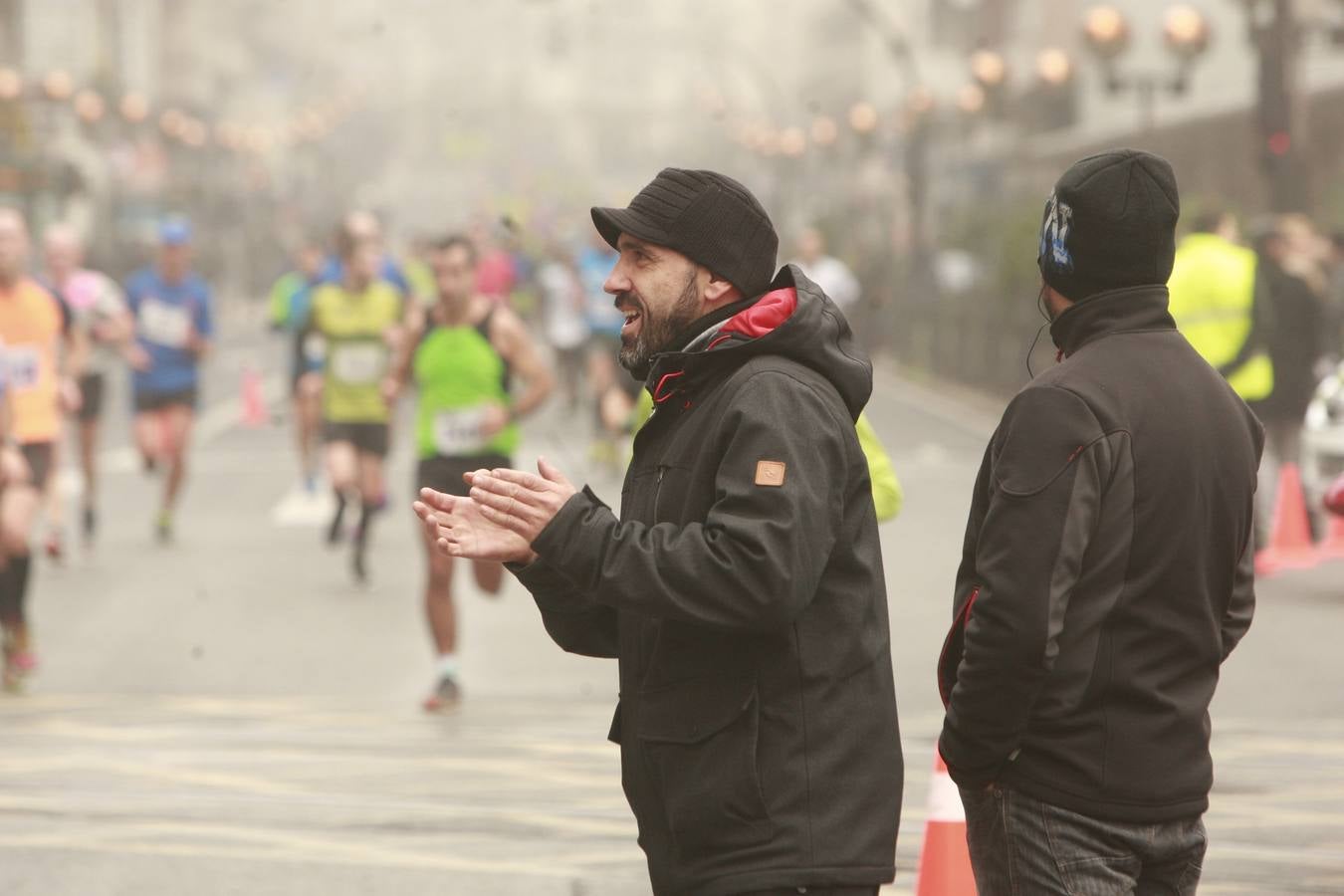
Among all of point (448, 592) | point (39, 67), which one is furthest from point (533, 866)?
point (39, 67)

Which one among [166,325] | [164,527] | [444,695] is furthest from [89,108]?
[444,695]

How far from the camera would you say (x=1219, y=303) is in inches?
452

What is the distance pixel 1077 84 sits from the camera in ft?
174

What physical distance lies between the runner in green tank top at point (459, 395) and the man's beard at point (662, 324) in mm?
5271

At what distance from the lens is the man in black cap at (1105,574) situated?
3.08 meters

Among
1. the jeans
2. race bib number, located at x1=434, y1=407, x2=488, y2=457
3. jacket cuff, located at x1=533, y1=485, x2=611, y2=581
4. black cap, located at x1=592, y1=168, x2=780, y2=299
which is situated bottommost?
race bib number, located at x1=434, y1=407, x2=488, y2=457

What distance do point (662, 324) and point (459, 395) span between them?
229 inches

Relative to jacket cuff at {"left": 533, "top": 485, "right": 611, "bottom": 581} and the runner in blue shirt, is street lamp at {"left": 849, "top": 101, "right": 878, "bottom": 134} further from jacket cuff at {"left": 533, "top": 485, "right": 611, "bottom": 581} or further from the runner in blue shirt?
jacket cuff at {"left": 533, "top": 485, "right": 611, "bottom": 581}

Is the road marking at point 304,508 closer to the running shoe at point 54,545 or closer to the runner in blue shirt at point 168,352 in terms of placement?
the runner in blue shirt at point 168,352

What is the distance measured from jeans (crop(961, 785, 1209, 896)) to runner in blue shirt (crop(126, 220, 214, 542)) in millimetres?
11625

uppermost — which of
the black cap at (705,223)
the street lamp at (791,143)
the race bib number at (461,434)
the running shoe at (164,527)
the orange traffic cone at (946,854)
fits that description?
the black cap at (705,223)

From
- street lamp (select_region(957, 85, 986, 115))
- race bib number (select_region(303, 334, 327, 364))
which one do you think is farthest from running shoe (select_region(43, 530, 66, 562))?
street lamp (select_region(957, 85, 986, 115))

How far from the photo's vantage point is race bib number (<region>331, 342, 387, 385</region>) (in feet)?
41.2

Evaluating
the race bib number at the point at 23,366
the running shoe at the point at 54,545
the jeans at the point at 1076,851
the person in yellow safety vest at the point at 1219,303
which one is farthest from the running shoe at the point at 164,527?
the jeans at the point at 1076,851
